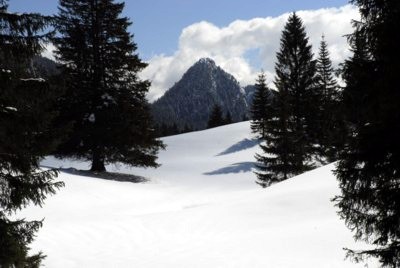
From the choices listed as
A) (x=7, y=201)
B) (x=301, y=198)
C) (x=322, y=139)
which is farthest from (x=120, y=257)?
(x=322, y=139)

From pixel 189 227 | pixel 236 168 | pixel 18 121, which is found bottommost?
pixel 189 227

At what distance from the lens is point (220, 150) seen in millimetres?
38938

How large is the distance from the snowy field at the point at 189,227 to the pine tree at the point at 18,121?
11.1ft

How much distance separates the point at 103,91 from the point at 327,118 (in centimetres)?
1907

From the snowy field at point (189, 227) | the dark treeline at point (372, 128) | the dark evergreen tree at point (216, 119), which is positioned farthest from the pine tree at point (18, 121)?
the dark evergreen tree at point (216, 119)

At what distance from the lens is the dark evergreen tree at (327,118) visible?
7410mm

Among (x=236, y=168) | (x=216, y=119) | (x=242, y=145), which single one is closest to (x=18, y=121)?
(x=236, y=168)

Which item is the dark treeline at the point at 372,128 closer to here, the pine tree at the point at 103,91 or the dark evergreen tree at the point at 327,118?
the dark evergreen tree at the point at 327,118

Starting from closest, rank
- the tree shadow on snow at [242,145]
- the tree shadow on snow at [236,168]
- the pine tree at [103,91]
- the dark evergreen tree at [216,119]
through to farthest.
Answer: the pine tree at [103,91], the tree shadow on snow at [236,168], the tree shadow on snow at [242,145], the dark evergreen tree at [216,119]

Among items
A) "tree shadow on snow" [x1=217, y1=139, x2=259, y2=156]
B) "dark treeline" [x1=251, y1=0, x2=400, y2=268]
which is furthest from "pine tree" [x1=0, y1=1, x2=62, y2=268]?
"tree shadow on snow" [x1=217, y1=139, x2=259, y2=156]

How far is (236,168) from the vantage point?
31266 millimetres

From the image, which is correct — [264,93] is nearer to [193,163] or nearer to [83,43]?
[193,163]

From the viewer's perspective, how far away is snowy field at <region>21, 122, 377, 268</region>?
10.1 metres

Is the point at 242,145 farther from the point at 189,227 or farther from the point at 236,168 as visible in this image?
the point at 189,227
